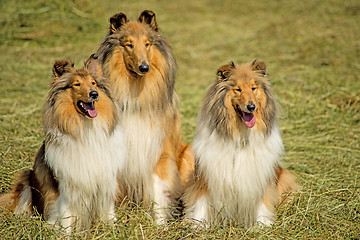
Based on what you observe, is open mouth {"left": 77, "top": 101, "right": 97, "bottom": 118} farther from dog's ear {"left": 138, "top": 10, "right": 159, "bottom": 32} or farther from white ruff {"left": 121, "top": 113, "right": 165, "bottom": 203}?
dog's ear {"left": 138, "top": 10, "right": 159, "bottom": 32}

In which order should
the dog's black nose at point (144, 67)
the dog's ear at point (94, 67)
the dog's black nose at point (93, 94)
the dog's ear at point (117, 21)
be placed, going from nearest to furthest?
the dog's black nose at point (93, 94)
the dog's ear at point (94, 67)
the dog's black nose at point (144, 67)
the dog's ear at point (117, 21)

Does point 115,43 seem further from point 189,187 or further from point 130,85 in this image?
point 189,187

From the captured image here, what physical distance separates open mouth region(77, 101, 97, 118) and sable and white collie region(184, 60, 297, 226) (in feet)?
3.96

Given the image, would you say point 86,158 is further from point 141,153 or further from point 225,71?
point 225,71

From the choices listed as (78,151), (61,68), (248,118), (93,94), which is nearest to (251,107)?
(248,118)

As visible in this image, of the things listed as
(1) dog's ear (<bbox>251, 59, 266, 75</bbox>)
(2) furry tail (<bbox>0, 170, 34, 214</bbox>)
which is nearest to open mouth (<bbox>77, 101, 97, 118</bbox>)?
(2) furry tail (<bbox>0, 170, 34, 214</bbox>)

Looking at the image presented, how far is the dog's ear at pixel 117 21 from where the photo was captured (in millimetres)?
4590

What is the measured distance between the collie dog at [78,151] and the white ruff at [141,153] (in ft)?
1.10

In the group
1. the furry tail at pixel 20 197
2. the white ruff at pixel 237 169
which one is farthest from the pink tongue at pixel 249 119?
the furry tail at pixel 20 197

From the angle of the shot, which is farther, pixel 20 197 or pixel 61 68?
pixel 20 197

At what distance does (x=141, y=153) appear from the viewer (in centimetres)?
473

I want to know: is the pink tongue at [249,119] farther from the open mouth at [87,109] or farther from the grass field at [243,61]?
the open mouth at [87,109]

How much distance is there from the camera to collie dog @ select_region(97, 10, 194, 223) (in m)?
4.56

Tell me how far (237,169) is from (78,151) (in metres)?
1.69
